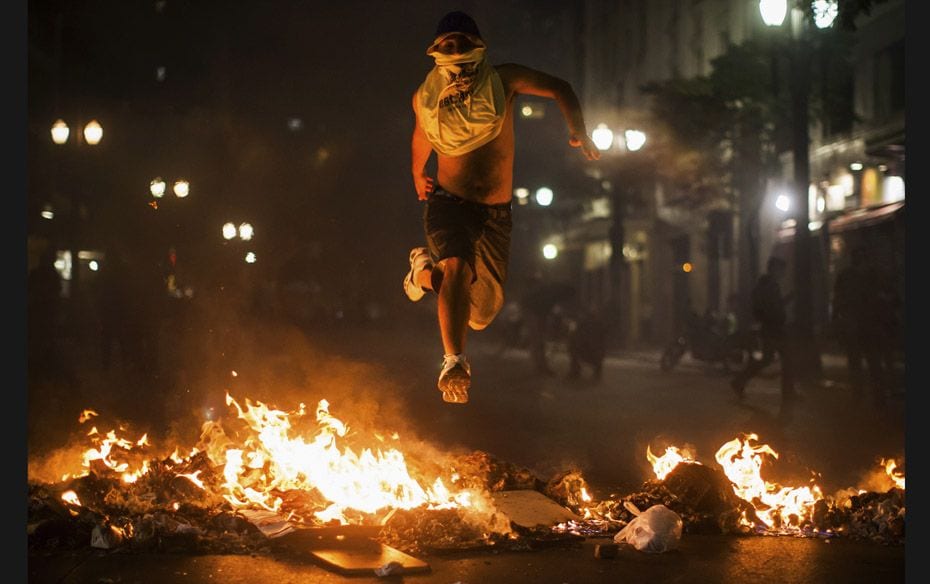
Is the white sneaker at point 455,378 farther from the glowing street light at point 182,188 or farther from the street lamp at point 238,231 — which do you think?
the street lamp at point 238,231

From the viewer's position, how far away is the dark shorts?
213 inches

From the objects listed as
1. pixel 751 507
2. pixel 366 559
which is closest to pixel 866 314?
pixel 751 507

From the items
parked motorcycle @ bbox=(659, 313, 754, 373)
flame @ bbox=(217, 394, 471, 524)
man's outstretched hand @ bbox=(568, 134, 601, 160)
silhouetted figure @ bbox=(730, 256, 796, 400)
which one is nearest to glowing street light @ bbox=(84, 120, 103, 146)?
flame @ bbox=(217, 394, 471, 524)

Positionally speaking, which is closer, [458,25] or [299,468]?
[458,25]

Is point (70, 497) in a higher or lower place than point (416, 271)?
lower

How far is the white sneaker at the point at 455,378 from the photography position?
5.05 m

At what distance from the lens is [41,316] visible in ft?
48.4

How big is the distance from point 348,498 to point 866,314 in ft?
28.8

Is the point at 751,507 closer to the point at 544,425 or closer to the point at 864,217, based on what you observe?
the point at 544,425

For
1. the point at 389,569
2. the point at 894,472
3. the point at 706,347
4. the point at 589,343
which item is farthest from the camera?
the point at 706,347

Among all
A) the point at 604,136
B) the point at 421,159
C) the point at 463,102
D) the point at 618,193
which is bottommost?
the point at 421,159

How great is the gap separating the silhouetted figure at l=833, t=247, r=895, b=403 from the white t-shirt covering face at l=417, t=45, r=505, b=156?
27.6 feet

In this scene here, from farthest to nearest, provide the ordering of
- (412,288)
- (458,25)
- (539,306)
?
(539,306) → (412,288) → (458,25)

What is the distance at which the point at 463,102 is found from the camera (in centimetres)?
527
